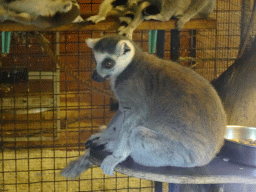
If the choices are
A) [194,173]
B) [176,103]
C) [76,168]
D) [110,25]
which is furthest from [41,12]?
[194,173]

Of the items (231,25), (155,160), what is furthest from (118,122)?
(231,25)

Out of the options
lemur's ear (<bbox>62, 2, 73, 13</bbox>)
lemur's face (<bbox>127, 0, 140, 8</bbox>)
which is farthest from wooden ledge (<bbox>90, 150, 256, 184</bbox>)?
lemur's face (<bbox>127, 0, 140, 8</bbox>)

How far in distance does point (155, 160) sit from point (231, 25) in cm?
276

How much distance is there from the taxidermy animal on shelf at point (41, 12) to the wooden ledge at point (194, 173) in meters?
1.28

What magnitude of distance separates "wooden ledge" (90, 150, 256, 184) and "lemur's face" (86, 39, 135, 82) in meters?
0.53

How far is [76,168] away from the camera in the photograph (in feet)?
7.92

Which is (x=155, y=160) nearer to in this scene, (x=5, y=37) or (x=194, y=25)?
(x=194, y=25)

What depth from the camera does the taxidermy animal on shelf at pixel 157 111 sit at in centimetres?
197

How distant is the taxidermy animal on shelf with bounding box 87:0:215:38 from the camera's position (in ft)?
9.45

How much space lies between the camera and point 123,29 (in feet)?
9.23

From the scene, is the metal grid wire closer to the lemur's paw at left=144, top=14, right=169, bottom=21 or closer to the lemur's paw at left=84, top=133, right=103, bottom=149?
the lemur's paw at left=144, top=14, right=169, bottom=21

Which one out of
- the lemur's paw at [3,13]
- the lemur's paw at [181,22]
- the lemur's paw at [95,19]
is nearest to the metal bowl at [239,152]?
the lemur's paw at [181,22]

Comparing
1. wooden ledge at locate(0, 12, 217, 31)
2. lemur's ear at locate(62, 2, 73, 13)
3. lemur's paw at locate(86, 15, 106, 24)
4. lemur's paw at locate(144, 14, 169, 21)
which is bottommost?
wooden ledge at locate(0, 12, 217, 31)

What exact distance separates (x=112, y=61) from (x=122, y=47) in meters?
0.11
